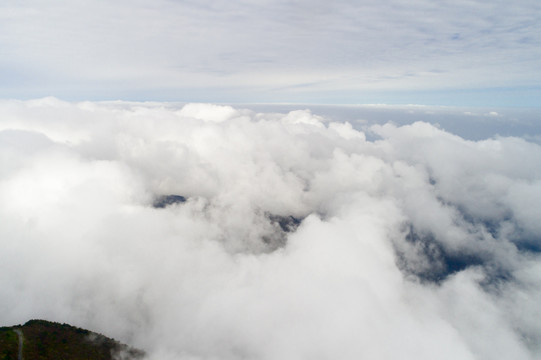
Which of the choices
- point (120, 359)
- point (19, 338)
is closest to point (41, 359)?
point (19, 338)

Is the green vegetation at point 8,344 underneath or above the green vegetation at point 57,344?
above

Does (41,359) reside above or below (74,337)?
above

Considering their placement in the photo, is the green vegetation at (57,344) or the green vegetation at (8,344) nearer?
the green vegetation at (8,344)

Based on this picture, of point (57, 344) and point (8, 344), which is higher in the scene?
point (8, 344)

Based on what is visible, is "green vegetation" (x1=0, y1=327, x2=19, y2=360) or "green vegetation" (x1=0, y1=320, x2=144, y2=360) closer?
"green vegetation" (x1=0, y1=327, x2=19, y2=360)

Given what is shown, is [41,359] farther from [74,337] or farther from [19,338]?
[74,337]

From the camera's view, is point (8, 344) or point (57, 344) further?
point (57, 344)

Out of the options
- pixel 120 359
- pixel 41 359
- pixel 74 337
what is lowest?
pixel 120 359

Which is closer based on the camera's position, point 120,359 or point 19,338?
point 19,338
